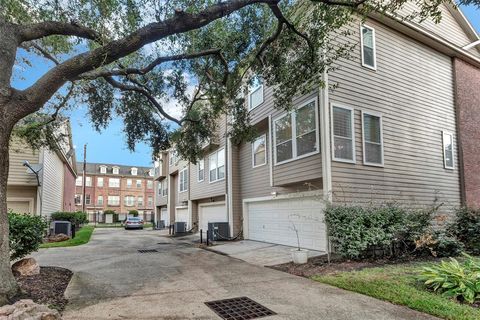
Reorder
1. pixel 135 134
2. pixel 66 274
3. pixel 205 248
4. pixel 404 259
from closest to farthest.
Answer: pixel 66 274
pixel 404 259
pixel 135 134
pixel 205 248

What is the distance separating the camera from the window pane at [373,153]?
431 inches

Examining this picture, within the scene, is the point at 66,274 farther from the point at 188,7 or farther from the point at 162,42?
the point at 188,7

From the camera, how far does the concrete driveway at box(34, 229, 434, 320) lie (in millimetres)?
5012

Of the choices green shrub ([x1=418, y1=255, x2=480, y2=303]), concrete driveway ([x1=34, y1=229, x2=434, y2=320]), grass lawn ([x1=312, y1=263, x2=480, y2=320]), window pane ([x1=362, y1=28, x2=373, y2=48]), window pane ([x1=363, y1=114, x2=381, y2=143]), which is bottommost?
concrete driveway ([x1=34, y1=229, x2=434, y2=320])

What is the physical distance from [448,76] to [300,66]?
8.82m

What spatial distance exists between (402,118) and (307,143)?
13.4 feet

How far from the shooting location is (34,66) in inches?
405

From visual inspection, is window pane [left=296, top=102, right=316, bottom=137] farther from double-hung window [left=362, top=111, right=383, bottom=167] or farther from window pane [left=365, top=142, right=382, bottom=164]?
window pane [left=365, top=142, right=382, bottom=164]

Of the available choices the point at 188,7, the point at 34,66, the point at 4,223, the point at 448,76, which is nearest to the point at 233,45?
the point at 188,7

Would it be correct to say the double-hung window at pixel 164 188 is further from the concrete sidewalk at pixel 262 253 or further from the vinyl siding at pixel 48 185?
the concrete sidewalk at pixel 262 253

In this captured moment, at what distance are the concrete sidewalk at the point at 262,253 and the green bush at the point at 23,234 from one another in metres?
5.79

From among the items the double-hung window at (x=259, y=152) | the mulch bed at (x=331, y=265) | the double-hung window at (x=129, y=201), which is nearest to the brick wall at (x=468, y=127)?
the mulch bed at (x=331, y=265)

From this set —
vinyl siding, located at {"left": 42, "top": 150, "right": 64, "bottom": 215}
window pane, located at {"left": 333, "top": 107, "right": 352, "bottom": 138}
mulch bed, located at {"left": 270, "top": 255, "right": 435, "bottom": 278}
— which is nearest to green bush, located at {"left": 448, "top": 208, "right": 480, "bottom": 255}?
mulch bed, located at {"left": 270, "top": 255, "right": 435, "bottom": 278}

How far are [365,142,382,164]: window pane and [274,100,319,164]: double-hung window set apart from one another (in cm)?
186
